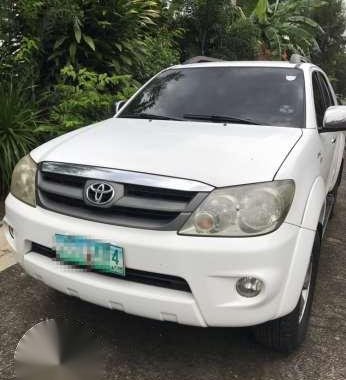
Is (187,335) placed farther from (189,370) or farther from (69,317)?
(69,317)

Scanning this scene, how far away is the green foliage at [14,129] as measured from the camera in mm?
4770

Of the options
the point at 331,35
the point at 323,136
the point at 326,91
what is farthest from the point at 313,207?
the point at 331,35

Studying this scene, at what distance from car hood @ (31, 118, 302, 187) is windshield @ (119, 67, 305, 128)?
7.8 inches

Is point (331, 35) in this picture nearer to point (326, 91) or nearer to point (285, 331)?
point (326, 91)

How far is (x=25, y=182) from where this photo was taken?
2635 mm

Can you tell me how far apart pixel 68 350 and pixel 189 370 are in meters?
0.61

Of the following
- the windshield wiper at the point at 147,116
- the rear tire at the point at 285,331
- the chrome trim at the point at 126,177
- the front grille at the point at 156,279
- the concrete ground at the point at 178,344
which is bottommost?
the concrete ground at the point at 178,344

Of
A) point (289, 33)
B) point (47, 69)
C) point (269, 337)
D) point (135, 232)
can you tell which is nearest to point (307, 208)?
point (269, 337)

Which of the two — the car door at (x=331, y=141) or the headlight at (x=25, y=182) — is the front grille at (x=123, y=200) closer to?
the headlight at (x=25, y=182)

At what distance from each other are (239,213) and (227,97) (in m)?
1.51

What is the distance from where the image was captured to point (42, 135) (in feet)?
17.4

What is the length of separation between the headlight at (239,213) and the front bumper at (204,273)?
4 centimetres

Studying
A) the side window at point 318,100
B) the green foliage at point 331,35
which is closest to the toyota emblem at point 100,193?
the side window at point 318,100

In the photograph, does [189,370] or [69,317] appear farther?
[69,317]
